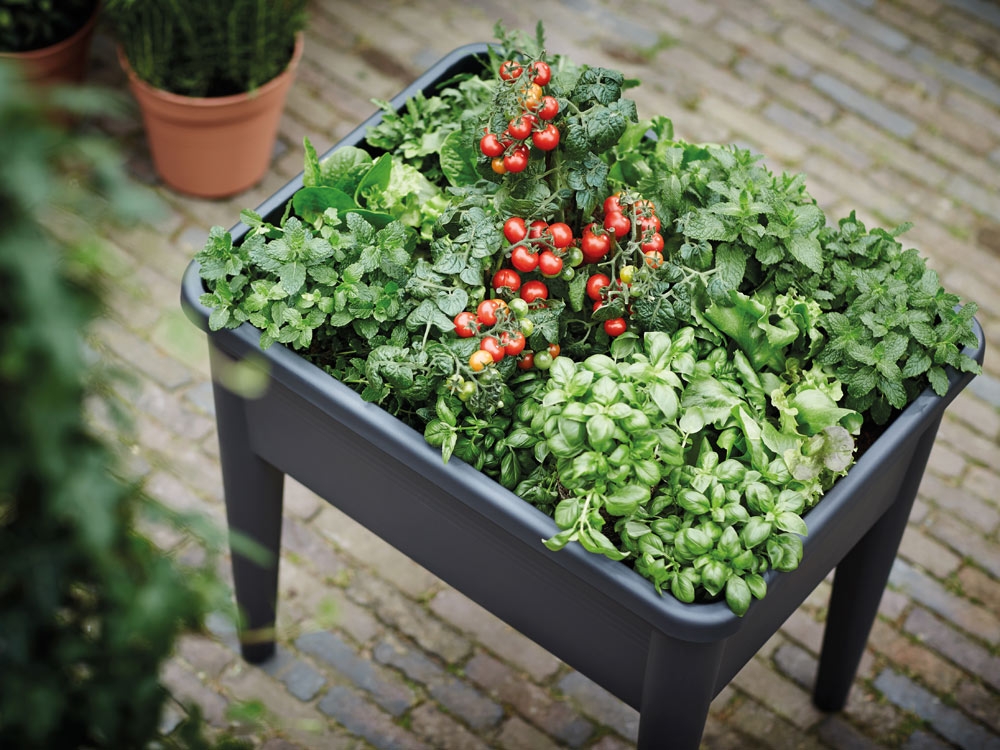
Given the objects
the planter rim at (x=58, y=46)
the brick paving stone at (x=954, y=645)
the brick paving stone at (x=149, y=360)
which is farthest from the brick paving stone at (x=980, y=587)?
the planter rim at (x=58, y=46)

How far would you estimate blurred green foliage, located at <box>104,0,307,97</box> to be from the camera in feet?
9.59

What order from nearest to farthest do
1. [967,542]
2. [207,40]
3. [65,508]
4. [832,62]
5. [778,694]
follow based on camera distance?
[65,508]
[778,694]
[967,542]
[207,40]
[832,62]

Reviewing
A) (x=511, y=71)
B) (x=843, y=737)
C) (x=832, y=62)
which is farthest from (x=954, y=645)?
(x=832, y=62)

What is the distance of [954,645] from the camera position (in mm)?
2727

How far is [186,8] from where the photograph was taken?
292cm

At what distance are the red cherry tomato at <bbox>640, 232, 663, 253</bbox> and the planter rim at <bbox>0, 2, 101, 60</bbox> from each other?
78.2 inches

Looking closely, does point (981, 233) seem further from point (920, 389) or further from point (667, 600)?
point (667, 600)

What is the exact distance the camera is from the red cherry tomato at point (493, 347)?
163cm

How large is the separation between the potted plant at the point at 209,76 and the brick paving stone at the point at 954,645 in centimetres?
206

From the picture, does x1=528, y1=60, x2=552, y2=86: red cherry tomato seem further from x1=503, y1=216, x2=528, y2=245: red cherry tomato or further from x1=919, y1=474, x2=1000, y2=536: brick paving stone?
x1=919, y1=474, x2=1000, y2=536: brick paving stone

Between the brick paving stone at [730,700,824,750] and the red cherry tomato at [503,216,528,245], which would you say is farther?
the brick paving stone at [730,700,824,750]

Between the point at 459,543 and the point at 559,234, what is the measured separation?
0.49 m

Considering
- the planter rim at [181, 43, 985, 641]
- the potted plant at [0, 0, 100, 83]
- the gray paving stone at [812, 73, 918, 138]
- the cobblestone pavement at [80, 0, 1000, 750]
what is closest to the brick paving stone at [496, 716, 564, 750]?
the cobblestone pavement at [80, 0, 1000, 750]

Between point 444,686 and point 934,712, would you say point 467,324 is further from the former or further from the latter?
point 934,712
